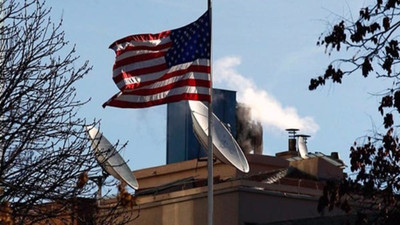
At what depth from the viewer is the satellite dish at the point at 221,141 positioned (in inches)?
1554

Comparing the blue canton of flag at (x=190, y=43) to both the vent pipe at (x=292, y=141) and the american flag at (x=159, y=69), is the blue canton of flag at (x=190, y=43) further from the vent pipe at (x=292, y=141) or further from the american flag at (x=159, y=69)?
the vent pipe at (x=292, y=141)

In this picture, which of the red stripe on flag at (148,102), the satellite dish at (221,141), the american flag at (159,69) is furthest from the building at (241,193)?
the american flag at (159,69)

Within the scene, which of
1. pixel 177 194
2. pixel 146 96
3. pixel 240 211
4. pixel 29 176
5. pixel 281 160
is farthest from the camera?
pixel 281 160

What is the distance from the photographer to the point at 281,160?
1948 inches

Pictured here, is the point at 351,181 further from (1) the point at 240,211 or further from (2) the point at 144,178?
(2) the point at 144,178

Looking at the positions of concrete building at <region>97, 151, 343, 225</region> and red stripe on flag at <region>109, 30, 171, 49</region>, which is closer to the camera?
red stripe on flag at <region>109, 30, 171, 49</region>

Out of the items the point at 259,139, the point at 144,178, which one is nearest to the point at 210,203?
the point at 144,178

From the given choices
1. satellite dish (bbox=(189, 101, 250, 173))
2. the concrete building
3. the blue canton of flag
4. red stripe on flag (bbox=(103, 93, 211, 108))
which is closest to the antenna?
the concrete building

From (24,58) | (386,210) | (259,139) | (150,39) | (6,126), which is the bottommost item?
(386,210)

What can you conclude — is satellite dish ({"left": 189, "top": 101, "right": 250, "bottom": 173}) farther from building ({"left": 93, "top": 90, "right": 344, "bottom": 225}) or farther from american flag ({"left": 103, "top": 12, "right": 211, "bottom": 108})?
american flag ({"left": 103, "top": 12, "right": 211, "bottom": 108})

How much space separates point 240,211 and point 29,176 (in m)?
16.4

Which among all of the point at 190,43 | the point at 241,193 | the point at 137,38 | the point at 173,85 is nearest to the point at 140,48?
the point at 137,38

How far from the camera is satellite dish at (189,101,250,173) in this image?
39469 millimetres

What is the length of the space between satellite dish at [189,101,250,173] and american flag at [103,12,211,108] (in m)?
6.57
